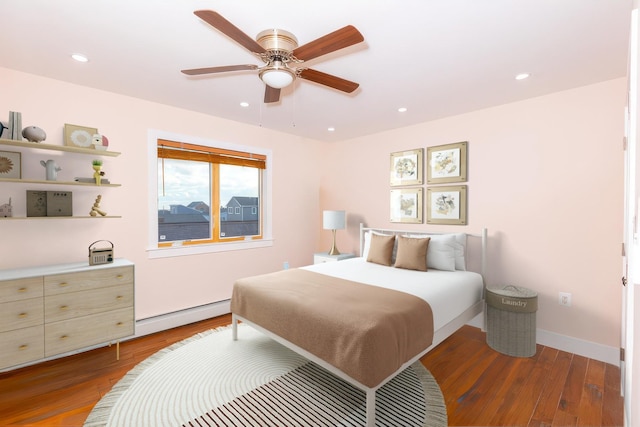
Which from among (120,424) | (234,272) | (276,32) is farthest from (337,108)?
(120,424)

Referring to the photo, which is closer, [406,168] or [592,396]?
[592,396]

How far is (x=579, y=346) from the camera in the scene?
2.78 meters

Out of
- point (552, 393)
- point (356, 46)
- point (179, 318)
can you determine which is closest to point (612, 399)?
point (552, 393)

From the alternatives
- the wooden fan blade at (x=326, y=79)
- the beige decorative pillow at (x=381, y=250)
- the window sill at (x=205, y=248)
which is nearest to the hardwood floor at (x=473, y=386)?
the window sill at (x=205, y=248)

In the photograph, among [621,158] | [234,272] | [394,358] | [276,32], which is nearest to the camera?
[276,32]

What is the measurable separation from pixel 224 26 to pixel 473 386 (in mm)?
2972

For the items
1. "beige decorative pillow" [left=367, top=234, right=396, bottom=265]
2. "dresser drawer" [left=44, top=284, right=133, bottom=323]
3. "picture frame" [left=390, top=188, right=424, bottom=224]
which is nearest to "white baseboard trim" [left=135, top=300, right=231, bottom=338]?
"dresser drawer" [left=44, top=284, right=133, bottom=323]

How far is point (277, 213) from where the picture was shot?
454 cm

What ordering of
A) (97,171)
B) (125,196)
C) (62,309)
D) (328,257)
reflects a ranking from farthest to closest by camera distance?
1. (328,257)
2. (125,196)
3. (97,171)
4. (62,309)

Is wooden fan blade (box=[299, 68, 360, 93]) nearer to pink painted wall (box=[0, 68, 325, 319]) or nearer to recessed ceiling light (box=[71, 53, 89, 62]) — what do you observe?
recessed ceiling light (box=[71, 53, 89, 62])

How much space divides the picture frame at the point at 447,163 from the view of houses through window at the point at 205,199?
8.09 feet

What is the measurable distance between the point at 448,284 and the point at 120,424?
9.00 ft

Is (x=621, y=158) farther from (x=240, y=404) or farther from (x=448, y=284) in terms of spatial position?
(x=240, y=404)

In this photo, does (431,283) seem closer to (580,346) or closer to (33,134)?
(580,346)
